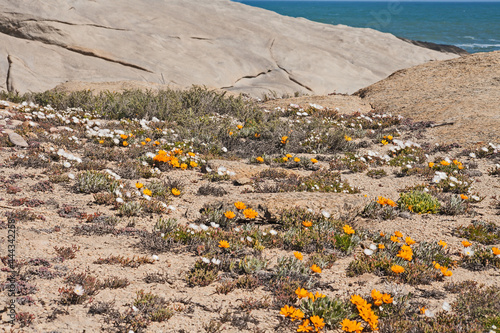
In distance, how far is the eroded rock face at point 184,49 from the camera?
1783 centimetres

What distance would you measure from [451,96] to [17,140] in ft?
44.8

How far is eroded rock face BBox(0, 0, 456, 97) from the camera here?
17.8 m

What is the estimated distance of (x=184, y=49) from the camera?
21766 mm

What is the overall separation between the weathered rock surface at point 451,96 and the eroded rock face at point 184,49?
603 cm

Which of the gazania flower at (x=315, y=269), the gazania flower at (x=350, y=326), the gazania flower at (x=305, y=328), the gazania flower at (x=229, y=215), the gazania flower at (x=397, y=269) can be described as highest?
the gazania flower at (x=397, y=269)

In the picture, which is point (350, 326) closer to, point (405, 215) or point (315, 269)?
point (315, 269)

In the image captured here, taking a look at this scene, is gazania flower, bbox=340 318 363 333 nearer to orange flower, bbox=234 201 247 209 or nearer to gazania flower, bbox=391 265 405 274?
gazania flower, bbox=391 265 405 274

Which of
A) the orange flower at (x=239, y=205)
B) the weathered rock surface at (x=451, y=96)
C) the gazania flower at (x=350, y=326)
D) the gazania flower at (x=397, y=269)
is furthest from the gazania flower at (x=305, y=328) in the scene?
the weathered rock surface at (x=451, y=96)

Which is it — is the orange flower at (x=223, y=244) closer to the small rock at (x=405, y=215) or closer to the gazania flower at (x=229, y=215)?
the gazania flower at (x=229, y=215)

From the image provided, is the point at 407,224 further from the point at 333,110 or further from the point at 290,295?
the point at 333,110

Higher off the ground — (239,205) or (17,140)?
(239,205)

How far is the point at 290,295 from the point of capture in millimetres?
4453

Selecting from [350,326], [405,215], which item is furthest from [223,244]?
[405,215]

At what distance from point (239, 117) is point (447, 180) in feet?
21.9
